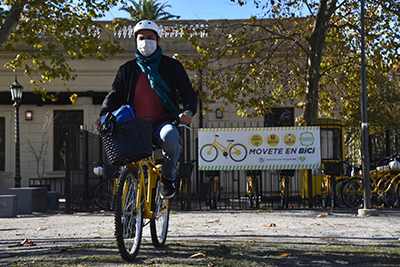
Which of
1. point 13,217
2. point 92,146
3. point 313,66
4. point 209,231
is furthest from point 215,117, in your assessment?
point 209,231

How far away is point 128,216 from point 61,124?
58.7ft

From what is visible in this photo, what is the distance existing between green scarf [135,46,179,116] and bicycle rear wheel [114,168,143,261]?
75cm

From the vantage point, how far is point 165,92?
16.6 feet

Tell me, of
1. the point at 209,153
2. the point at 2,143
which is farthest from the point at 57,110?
the point at 209,153

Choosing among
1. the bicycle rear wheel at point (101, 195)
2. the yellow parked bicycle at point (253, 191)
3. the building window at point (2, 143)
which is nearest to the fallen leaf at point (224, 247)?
the bicycle rear wheel at point (101, 195)

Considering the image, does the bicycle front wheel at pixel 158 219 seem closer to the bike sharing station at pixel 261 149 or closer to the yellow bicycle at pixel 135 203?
the yellow bicycle at pixel 135 203

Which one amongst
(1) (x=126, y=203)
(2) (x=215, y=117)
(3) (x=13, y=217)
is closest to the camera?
(1) (x=126, y=203)

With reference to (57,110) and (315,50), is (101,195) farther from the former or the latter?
(57,110)

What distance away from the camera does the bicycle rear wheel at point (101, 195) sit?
12.6m

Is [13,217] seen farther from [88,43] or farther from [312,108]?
[312,108]

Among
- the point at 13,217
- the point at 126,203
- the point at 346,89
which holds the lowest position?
the point at 13,217

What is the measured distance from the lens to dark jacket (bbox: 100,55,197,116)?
5062mm

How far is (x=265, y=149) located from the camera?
39.9 ft

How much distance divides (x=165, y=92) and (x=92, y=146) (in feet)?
28.0
